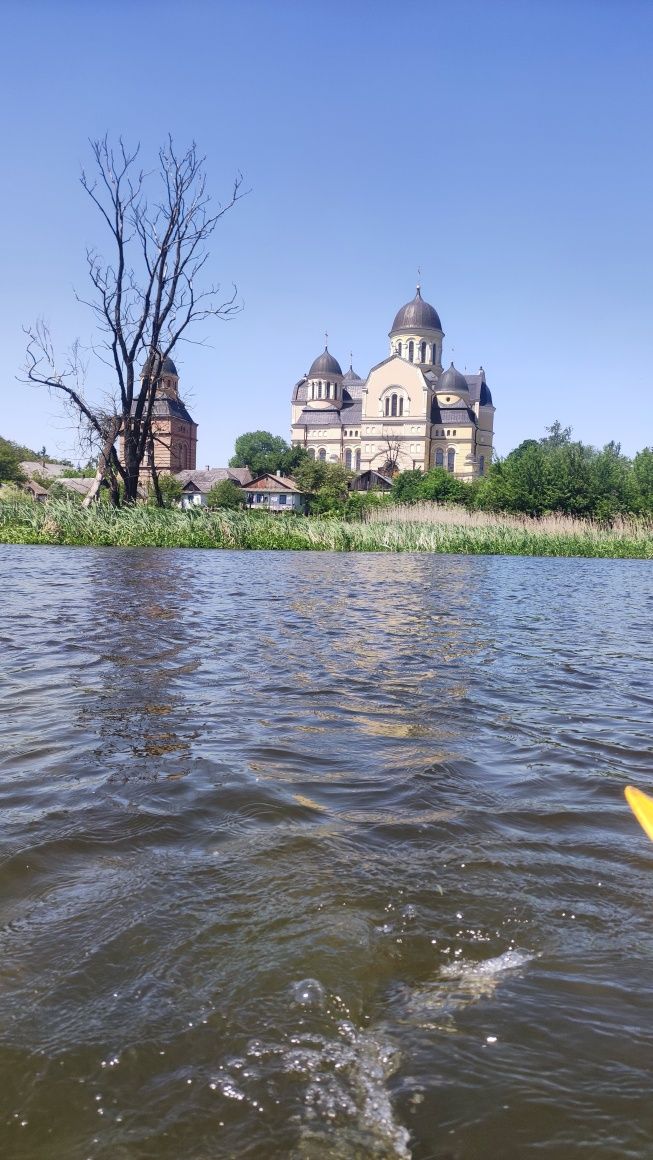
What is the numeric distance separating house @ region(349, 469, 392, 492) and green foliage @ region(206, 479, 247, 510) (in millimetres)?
11917

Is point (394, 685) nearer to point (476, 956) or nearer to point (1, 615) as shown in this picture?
point (476, 956)

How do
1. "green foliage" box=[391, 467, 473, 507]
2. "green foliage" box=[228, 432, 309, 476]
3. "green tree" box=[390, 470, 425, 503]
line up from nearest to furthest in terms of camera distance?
"green foliage" box=[391, 467, 473, 507]
"green tree" box=[390, 470, 425, 503]
"green foliage" box=[228, 432, 309, 476]

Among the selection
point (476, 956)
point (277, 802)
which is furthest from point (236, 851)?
point (476, 956)

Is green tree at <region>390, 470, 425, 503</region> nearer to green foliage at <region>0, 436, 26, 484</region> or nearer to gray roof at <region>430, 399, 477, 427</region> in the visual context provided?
gray roof at <region>430, 399, 477, 427</region>

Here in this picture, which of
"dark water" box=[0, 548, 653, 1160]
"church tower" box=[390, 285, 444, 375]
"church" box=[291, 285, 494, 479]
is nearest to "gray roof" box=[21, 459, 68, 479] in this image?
"church" box=[291, 285, 494, 479]

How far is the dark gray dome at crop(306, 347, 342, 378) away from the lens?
302 ft

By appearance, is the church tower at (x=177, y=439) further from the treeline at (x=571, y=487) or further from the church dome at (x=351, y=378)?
the treeline at (x=571, y=487)

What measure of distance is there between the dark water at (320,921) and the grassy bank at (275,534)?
17432 millimetres

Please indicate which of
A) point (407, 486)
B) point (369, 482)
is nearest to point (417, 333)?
point (369, 482)

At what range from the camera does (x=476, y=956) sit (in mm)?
1720

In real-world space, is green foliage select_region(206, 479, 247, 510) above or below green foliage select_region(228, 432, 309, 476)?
below

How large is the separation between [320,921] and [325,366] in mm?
94201

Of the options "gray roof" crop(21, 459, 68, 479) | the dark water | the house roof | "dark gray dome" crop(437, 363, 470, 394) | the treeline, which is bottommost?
the dark water

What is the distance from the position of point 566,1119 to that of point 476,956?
1.53ft
